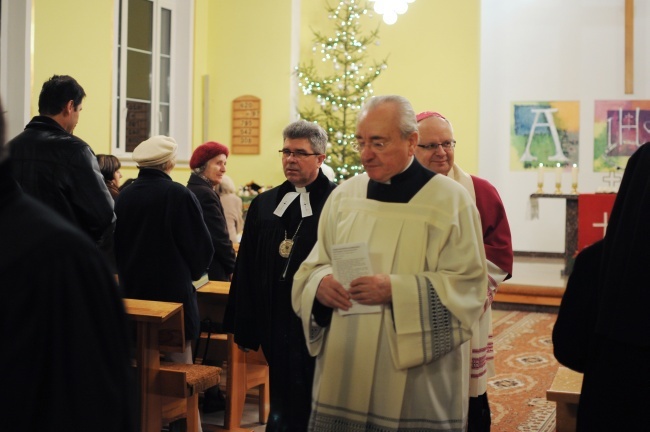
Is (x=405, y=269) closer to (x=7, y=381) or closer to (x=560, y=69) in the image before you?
(x=7, y=381)

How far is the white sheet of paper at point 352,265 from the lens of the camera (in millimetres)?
2896

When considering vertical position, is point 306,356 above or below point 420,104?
below

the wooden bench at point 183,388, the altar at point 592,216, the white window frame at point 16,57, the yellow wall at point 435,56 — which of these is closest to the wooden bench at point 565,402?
the wooden bench at point 183,388

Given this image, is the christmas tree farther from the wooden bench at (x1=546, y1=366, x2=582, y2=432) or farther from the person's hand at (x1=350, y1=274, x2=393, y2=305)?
the person's hand at (x1=350, y1=274, x2=393, y2=305)

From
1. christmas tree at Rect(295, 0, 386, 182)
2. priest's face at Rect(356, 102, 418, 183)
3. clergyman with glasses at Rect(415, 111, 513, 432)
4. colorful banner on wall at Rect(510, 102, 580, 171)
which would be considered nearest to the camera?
priest's face at Rect(356, 102, 418, 183)

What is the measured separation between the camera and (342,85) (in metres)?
12.4

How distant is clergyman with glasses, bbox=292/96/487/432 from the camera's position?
2.88 metres

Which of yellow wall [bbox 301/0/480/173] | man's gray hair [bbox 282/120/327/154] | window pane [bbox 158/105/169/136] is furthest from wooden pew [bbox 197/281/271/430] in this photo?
yellow wall [bbox 301/0/480/173]

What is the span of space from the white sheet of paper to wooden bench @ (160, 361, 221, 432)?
1930 millimetres

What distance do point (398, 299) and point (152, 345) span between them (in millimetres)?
2020

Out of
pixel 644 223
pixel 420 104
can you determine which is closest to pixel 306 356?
pixel 644 223

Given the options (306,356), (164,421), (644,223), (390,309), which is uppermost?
(644,223)

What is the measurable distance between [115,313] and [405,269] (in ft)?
5.42

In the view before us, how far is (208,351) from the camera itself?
5883 mm
